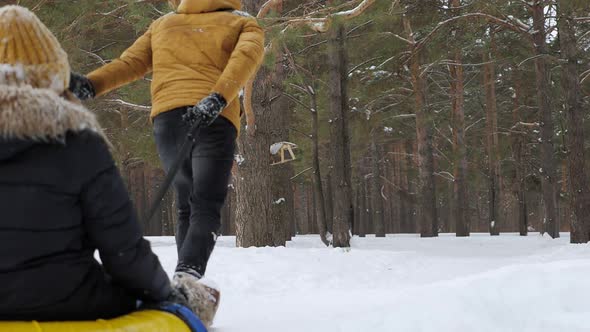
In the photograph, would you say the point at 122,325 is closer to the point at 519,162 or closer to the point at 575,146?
the point at 575,146

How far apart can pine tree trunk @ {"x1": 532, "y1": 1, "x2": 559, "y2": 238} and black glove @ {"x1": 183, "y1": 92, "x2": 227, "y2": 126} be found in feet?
42.1

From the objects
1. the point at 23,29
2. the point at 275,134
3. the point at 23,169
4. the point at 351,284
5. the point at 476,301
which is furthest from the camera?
the point at 275,134

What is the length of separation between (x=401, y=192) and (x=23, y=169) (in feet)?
77.0

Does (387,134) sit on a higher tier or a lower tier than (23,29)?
higher

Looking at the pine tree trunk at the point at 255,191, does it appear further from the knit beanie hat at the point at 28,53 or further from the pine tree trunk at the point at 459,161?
the pine tree trunk at the point at 459,161

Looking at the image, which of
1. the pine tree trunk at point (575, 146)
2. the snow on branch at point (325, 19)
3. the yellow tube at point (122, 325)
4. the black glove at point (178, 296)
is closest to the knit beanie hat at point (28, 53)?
the yellow tube at point (122, 325)

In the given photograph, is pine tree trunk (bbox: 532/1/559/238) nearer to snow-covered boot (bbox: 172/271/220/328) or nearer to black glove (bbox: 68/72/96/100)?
black glove (bbox: 68/72/96/100)

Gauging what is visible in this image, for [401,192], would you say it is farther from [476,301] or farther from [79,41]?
[476,301]

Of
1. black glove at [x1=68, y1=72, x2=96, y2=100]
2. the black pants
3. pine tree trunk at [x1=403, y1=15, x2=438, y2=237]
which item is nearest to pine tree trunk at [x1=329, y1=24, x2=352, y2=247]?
pine tree trunk at [x1=403, y1=15, x2=438, y2=237]

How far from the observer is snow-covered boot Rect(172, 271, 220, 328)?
208cm

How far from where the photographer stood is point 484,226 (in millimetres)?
44406

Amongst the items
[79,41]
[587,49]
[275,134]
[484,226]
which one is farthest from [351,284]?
[484,226]

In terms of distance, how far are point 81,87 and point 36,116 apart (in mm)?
1351

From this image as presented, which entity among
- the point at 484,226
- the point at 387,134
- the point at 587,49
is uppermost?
the point at 587,49
